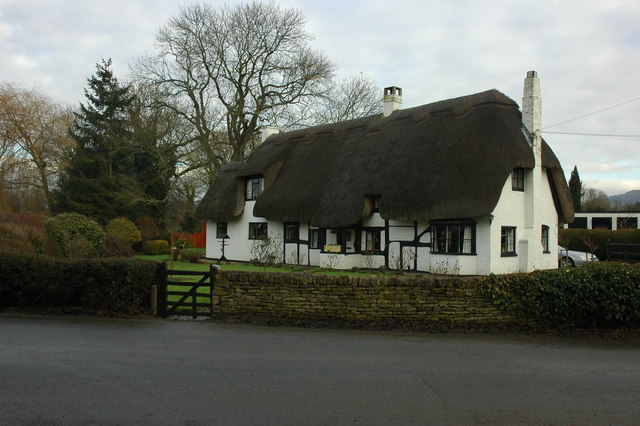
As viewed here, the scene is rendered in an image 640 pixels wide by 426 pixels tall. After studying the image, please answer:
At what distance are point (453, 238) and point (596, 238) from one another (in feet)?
58.8

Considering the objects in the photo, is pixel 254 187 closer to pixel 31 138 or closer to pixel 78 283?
pixel 78 283

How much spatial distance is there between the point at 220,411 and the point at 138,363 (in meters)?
2.51

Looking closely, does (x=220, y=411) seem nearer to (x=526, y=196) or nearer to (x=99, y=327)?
(x=99, y=327)

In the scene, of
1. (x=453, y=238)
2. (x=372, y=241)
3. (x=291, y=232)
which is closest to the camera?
(x=453, y=238)

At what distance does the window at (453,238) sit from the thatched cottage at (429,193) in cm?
4

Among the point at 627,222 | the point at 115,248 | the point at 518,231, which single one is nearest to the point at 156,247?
the point at 115,248

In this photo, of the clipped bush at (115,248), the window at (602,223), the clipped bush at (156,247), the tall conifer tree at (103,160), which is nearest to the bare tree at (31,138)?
the tall conifer tree at (103,160)

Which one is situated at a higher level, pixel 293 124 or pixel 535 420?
pixel 293 124

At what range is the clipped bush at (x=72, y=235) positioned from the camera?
21797mm

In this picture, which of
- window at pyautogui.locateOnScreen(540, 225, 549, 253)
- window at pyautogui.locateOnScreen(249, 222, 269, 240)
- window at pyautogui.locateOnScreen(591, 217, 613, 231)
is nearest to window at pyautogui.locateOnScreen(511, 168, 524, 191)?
window at pyautogui.locateOnScreen(540, 225, 549, 253)

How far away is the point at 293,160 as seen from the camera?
27828 millimetres

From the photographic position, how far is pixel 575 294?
1023cm

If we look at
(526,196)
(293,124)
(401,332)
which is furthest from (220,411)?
(293,124)

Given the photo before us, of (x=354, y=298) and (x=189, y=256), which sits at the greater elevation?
(x=354, y=298)
